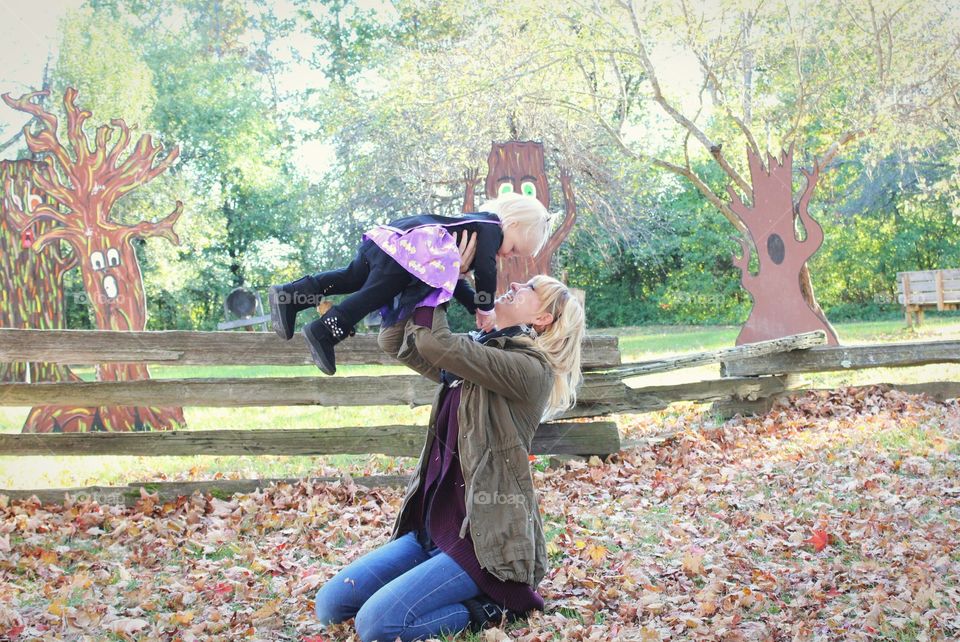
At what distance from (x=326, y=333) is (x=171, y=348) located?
351cm

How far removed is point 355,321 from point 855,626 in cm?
255

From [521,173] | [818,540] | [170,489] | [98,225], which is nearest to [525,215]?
[818,540]

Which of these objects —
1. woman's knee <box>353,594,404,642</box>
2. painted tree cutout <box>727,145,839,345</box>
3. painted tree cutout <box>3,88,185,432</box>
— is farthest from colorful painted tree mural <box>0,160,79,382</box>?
painted tree cutout <box>727,145,839,345</box>

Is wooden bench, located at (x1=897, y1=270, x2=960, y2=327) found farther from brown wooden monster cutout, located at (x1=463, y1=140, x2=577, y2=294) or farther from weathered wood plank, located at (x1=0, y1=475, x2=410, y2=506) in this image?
weathered wood plank, located at (x1=0, y1=475, x2=410, y2=506)

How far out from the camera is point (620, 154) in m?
19.0

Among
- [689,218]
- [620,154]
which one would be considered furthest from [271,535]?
[689,218]

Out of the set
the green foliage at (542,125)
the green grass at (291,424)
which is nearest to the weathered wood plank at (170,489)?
the green grass at (291,424)

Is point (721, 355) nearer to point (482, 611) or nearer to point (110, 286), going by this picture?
point (482, 611)

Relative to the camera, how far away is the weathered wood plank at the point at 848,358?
9.02 meters

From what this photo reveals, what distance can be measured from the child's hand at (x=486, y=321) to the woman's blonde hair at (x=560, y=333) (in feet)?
0.95

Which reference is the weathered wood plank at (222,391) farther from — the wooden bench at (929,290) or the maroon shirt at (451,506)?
the wooden bench at (929,290)

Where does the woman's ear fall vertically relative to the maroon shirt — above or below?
above

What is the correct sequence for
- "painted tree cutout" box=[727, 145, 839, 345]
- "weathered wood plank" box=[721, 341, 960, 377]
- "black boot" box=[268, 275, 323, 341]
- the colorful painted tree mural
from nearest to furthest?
"black boot" box=[268, 275, 323, 341]
the colorful painted tree mural
"weathered wood plank" box=[721, 341, 960, 377]
"painted tree cutout" box=[727, 145, 839, 345]

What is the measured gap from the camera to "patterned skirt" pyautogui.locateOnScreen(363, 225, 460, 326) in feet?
11.8
